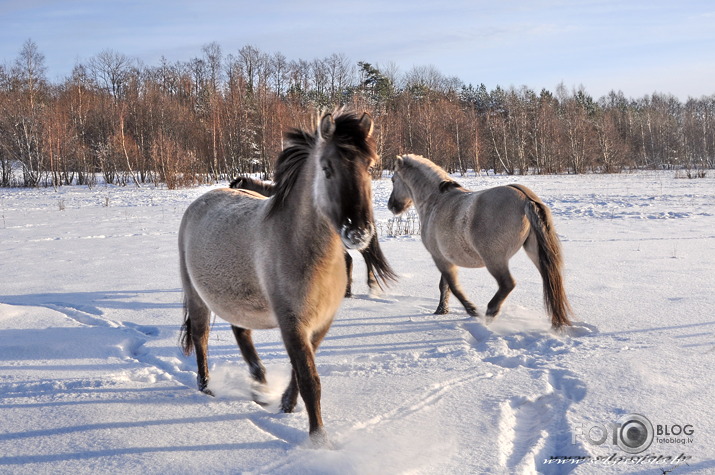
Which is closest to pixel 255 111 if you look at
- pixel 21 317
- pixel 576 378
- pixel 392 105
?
pixel 392 105

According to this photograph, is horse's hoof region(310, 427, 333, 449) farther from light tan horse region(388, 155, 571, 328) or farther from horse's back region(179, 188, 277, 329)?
light tan horse region(388, 155, 571, 328)

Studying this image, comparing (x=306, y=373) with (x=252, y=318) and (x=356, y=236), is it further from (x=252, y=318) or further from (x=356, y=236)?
(x=356, y=236)

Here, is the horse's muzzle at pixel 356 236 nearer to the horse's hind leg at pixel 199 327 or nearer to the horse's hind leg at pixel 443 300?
the horse's hind leg at pixel 199 327

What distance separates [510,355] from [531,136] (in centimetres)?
4753

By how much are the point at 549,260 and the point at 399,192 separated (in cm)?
267

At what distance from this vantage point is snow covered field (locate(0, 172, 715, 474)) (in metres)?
2.55

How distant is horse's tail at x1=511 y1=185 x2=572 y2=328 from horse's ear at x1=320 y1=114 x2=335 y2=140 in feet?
9.70

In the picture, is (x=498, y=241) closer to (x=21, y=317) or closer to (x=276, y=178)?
(x=276, y=178)

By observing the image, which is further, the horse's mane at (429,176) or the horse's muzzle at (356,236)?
the horse's mane at (429,176)

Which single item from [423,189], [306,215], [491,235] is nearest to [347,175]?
[306,215]

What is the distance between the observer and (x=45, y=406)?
10.5ft

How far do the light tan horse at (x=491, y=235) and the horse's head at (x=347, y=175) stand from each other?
2834 millimetres

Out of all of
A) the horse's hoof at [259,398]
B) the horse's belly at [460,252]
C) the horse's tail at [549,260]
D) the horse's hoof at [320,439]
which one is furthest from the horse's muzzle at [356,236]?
the horse's belly at [460,252]

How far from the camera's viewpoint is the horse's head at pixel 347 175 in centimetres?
242
